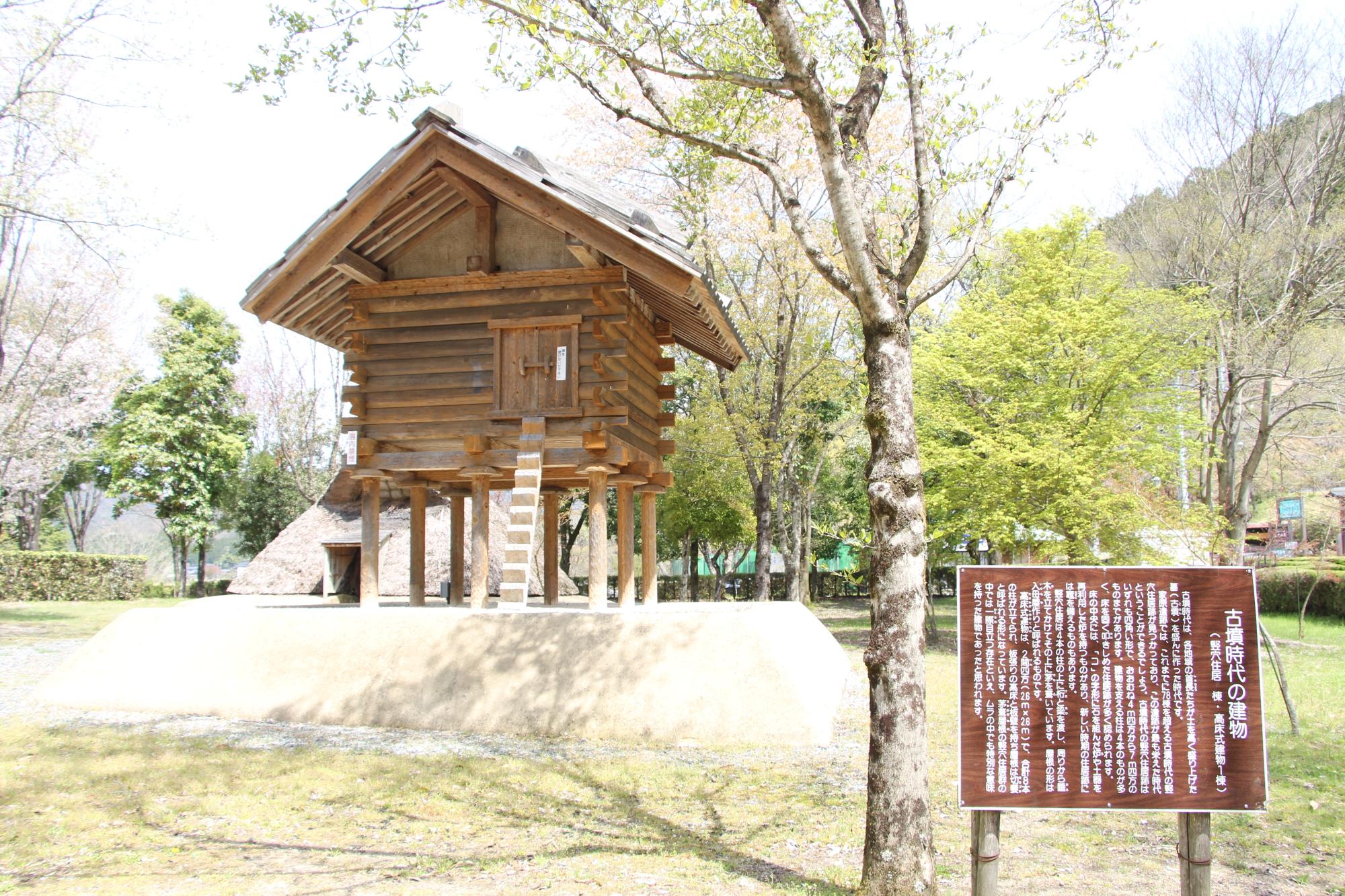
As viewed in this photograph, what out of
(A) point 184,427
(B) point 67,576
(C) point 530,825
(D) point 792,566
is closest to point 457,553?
(C) point 530,825

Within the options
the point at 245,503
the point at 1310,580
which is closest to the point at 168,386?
the point at 245,503

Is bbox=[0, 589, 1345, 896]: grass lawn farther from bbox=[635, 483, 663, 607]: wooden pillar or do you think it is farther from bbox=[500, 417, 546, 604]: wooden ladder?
bbox=[635, 483, 663, 607]: wooden pillar

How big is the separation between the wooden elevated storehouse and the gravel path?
6.63 feet

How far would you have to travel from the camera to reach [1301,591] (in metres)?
28.4

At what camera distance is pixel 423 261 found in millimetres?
12664

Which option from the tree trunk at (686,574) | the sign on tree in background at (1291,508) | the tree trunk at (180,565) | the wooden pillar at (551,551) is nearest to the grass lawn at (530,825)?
the wooden pillar at (551,551)

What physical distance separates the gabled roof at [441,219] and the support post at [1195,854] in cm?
715

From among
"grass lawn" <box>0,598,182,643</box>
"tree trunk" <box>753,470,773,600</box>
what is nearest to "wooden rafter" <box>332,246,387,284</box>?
"tree trunk" <box>753,470,773,600</box>

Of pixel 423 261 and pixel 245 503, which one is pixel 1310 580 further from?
pixel 245 503

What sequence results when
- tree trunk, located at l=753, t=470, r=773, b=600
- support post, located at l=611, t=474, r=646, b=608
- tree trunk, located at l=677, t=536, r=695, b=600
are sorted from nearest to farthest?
1. support post, located at l=611, t=474, r=646, b=608
2. tree trunk, located at l=753, t=470, r=773, b=600
3. tree trunk, located at l=677, t=536, r=695, b=600

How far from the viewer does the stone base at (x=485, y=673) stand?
33.2 ft

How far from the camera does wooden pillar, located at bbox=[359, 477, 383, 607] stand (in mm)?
12562

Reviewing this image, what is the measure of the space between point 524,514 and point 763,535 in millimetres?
11743

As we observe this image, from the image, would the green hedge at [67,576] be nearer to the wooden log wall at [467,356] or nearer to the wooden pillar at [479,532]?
the wooden log wall at [467,356]
